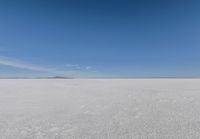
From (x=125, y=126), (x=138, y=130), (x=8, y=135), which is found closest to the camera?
(x=8, y=135)

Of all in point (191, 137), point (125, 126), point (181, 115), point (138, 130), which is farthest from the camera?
point (181, 115)

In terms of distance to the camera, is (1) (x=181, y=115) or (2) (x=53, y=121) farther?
(1) (x=181, y=115)

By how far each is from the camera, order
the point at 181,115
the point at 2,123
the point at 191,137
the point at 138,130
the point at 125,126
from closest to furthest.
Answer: the point at 191,137, the point at 138,130, the point at 125,126, the point at 2,123, the point at 181,115

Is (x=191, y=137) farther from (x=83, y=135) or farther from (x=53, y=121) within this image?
(x=53, y=121)

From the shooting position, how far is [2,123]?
3.12 meters

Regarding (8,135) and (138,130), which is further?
(138,130)

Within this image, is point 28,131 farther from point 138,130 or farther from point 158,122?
point 158,122

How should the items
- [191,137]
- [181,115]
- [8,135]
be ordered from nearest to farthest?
[191,137] < [8,135] < [181,115]

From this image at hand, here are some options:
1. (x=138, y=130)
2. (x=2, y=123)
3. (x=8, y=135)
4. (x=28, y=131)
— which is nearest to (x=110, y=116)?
(x=138, y=130)

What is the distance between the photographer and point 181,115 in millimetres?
3496

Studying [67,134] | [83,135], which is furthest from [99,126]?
[67,134]

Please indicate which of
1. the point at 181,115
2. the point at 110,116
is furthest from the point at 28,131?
the point at 181,115

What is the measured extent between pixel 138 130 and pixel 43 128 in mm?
1792

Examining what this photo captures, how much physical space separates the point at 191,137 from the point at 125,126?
110 centimetres
